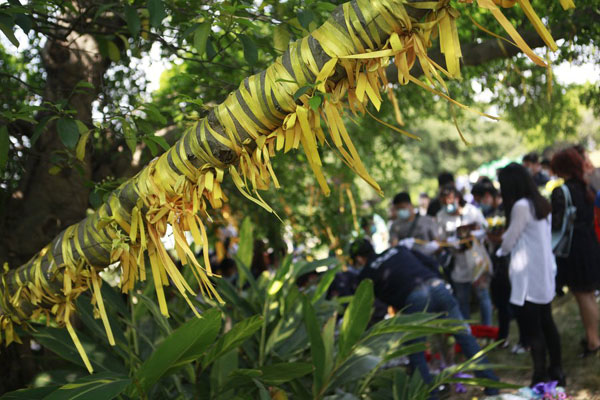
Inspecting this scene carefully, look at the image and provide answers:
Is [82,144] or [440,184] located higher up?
[82,144]

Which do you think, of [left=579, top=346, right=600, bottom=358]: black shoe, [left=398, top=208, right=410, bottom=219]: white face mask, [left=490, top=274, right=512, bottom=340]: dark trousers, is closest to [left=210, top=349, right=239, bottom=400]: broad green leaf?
[left=579, top=346, right=600, bottom=358]: black shoe

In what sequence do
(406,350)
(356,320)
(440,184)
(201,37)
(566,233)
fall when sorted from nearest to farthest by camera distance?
1. (201,37)
2. (356,320)
3. (406,350)
4. (566,233)
5. (440,184)

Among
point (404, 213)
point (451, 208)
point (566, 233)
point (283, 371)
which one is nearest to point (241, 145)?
point (283, 371)

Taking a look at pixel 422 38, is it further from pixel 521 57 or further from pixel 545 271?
pixel 521 57

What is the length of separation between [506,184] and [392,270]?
1093mm

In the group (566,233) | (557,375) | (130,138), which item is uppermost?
(130,138)

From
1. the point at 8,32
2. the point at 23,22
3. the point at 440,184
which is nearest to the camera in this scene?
the point at 8,32

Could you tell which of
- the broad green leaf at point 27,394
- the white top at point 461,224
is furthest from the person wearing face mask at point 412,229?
the broad green leaf at point 27,394

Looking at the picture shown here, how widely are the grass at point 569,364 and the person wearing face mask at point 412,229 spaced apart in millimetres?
1341

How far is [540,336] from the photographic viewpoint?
183 inches

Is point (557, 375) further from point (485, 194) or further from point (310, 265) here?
point (485, 194)

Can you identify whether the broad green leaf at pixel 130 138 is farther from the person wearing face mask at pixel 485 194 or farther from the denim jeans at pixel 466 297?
the person wearing face mask at pixel 485 194

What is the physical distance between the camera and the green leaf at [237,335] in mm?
2586

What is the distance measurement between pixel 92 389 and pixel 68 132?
0.92m
